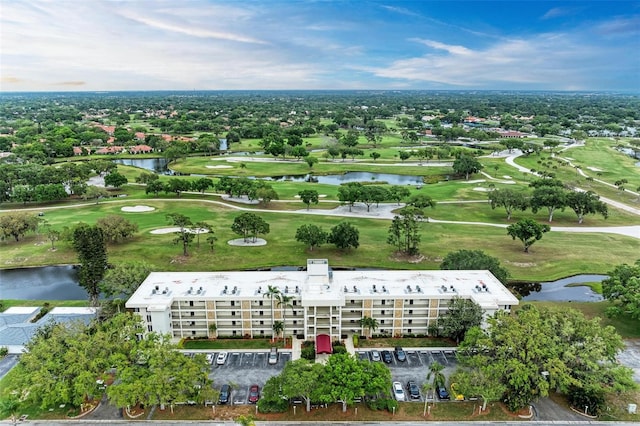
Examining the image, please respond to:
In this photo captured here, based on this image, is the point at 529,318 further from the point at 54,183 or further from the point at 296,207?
the point at 54,183

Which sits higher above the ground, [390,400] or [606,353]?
[606,353]

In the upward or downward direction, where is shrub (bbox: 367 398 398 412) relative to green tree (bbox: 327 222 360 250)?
downward

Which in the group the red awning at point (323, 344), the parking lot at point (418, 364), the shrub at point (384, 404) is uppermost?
the red awning at point (323, 344)

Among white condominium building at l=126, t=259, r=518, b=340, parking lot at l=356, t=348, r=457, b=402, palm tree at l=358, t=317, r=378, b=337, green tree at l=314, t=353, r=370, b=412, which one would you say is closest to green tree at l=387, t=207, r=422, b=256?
white condominium building at l=126, t=259, r=518, b=340

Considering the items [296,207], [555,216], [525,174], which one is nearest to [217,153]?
[296,207]

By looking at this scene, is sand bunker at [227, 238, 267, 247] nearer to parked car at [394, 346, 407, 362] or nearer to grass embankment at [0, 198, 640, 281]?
grass embankment at [0, 198, 640, 281]

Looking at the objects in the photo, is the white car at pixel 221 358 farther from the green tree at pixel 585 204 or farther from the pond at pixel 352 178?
the pond at pixel 352 178

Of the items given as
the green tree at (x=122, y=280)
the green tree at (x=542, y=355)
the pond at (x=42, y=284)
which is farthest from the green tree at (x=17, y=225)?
the green tree at (x=542, y=355)
